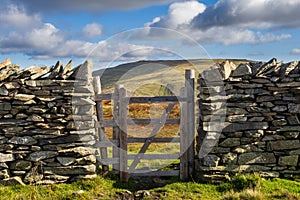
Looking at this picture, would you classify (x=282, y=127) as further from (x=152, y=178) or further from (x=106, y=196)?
(x=106, y=196)

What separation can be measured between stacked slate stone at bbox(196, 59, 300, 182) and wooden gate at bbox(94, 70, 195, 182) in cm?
31

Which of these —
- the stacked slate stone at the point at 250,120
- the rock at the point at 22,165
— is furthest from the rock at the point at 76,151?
the stacked slate stone at the point at 250,120

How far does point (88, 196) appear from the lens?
6.80m

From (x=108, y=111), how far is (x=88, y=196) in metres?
7.68

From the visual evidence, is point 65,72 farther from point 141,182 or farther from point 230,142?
point 230,142

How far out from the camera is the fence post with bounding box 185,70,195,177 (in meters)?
7.65

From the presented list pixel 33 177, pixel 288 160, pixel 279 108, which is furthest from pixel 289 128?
pixel 33 177

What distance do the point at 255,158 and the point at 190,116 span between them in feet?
5.55

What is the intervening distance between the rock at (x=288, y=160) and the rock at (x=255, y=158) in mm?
176

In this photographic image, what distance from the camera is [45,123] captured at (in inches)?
290

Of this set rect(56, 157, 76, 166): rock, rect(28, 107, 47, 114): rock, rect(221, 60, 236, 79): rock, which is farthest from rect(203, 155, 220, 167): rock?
rect(28, 107, 47, 114): rock

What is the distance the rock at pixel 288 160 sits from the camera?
7609mm

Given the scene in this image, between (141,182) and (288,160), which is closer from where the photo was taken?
(288,160)

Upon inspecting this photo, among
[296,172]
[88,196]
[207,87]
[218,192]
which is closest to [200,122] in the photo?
[207,87]
